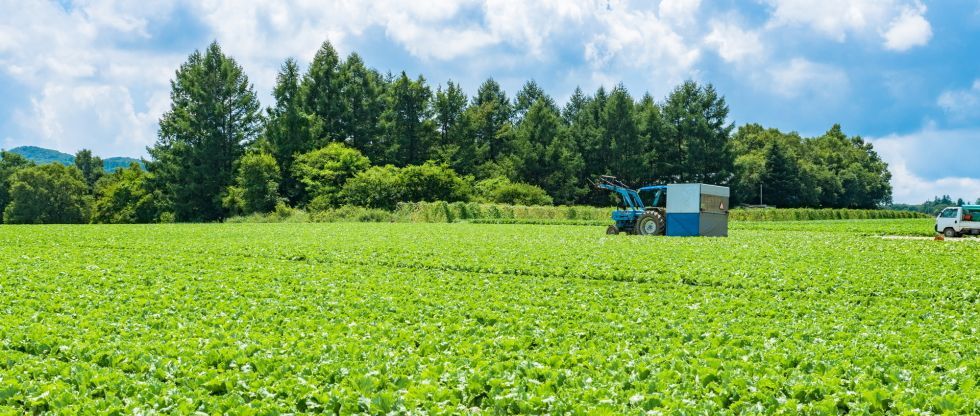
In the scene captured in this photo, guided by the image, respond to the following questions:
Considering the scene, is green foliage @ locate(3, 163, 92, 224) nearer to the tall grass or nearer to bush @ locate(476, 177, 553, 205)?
the tall grass

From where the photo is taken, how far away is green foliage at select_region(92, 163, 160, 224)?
65.1 m

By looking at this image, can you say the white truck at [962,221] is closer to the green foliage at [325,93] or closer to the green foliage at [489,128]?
the green foliage at [489,128]

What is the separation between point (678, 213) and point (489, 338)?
20.5 meters

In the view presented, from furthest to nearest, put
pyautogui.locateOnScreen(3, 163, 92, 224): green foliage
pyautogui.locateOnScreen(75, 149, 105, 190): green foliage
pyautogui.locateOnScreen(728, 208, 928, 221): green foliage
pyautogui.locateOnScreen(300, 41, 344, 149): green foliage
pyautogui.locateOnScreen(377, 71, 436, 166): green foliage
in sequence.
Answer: pyautogui.locateOnScreen(75, 149, 105, 190): green foliage < pyautogui.locateOnScreen(3, 163, 92, 224): green foliage < pyautogui.locateOnScreen(377, 71, 436, 166): green foliage < pyautogui.locateOnScreen(300, 41, 344, 149): green foliage < pyautogui.locateOnScreen(728, 208, 928, 221): green foliage

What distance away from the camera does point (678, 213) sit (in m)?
26.5

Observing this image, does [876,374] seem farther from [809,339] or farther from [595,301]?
[595,301]

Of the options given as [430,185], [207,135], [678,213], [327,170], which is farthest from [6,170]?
[678,213]

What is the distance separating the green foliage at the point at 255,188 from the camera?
5562cm

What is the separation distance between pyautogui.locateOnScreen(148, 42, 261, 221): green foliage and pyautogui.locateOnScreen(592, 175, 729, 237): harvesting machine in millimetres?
43144

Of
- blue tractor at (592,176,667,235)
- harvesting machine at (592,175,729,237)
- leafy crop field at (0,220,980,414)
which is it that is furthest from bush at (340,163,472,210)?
leafy crop field at (0,220,980,414)

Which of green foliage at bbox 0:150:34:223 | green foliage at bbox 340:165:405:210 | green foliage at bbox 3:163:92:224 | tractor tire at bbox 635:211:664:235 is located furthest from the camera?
green foliage at bbox 0:150:34:223

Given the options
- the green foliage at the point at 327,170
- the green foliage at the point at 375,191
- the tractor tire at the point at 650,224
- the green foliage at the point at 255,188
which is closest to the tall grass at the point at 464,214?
the green foliage at the point at 255,188

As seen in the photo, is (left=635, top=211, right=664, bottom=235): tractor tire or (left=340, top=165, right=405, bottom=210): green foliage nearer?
(left=635, top=211, right=664, bottom=235): tractor tire

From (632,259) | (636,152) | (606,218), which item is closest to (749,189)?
(636,152)
